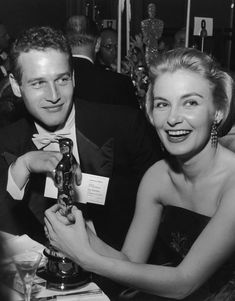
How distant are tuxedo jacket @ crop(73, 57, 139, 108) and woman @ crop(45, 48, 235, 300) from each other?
1.28 meters

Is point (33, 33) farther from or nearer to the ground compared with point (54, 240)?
farther from the ground

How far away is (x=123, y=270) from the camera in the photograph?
1391 millimetres

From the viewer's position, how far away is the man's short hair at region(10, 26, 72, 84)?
66.1 inches

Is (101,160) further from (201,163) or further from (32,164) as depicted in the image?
(201,163)

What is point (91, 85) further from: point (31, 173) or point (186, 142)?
point (186, 142)

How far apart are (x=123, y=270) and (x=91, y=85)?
5.95ft

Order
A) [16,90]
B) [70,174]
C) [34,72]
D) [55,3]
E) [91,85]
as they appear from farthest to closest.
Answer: [55,3] → [91,85] → [16,90] → [34,72] → [70,174]

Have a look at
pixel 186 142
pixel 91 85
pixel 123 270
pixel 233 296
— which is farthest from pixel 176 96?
pixel 91 85

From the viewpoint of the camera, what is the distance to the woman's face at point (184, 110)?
4.97 feet

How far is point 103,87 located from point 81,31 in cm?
45

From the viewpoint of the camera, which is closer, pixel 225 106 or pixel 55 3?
pixel 225 106

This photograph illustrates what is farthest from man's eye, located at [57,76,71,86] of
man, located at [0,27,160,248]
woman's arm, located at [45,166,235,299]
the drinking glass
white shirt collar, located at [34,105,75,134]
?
the drinking glass

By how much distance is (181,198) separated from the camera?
1.79m

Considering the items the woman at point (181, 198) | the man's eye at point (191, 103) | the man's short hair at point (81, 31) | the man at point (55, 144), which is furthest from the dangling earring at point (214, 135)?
the man's short hair at point (81, 31)
